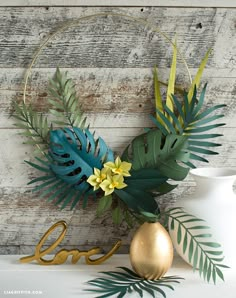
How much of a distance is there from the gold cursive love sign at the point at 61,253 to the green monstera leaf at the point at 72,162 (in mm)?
84

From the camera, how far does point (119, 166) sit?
1.10 meters

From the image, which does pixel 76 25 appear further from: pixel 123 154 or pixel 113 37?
pixel 123 154

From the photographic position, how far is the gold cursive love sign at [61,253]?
1.11 metres

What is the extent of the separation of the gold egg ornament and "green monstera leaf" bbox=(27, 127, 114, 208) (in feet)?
0.64

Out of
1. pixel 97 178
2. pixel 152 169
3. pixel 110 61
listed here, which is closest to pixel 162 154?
pixel 152 169

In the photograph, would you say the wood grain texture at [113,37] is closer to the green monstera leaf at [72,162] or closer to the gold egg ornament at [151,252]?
the green monstera leaf at [72,162]

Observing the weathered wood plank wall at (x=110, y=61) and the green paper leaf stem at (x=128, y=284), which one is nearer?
the green paper leaf stem at (x=128, y=284)

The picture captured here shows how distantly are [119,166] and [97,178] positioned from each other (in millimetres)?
59

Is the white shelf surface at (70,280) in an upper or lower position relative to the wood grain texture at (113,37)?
lower

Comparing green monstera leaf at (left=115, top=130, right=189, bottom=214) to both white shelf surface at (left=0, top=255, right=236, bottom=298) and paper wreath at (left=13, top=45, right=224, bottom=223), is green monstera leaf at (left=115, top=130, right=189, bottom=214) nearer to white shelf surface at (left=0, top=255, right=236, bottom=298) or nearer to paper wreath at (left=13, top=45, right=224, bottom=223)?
paper wreath at (left=13, top=45, right=224, bottom=223)

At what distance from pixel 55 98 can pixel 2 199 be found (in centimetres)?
29
